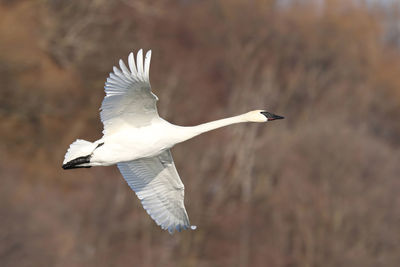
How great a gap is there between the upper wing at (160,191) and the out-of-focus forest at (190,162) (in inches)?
435

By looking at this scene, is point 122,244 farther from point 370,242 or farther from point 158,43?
point 158,43

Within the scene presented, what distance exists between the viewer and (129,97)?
12.4 m

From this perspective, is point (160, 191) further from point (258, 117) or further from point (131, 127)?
point (258, 117)

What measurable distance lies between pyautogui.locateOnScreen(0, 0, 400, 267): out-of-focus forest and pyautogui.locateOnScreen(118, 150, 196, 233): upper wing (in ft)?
36.2

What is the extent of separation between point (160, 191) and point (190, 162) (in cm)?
2318

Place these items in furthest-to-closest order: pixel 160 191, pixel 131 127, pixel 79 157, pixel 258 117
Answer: pixel 160 191
pixel 258 117
pixel 131 127
pixel 79 157

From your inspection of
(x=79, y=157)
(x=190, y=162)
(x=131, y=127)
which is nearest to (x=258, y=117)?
(x=131, y=127)

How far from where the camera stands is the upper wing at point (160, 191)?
1397cm

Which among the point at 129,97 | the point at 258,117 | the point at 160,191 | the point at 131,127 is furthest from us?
the point at 160,191

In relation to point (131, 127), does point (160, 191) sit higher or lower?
lower

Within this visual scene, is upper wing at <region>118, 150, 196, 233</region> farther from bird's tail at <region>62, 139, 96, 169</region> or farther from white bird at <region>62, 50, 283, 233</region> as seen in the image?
bird's tail at <region>62, 139, 96, 169</region>

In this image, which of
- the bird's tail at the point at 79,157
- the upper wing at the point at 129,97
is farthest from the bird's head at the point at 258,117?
the bird's tail at the point at 79,157

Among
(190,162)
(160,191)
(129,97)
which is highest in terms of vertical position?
(129,97)

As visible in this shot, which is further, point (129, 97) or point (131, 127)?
point (131, 127)
